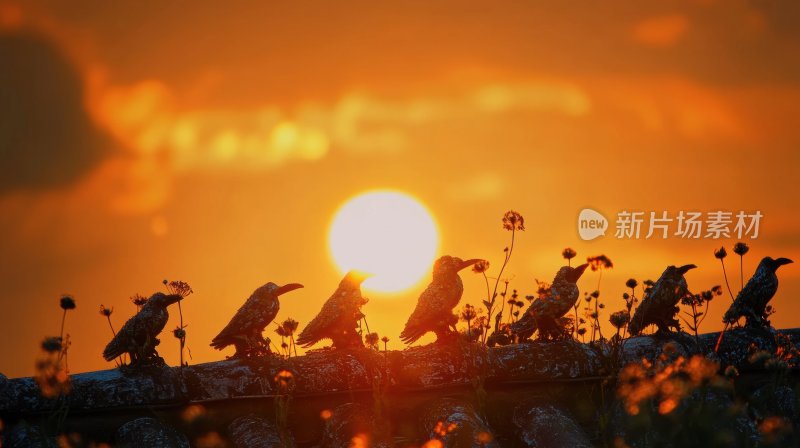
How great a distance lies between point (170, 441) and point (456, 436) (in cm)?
267

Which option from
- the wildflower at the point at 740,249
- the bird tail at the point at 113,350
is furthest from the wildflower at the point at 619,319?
the bird tail at the point at 113,350

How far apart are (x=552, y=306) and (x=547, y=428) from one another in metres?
2.28

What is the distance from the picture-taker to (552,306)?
10938mm

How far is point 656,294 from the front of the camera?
11.3 metres

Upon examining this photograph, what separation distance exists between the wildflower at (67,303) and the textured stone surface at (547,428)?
14.8ft

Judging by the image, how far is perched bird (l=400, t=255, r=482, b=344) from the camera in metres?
10.2

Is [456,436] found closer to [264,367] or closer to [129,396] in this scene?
[264,367]

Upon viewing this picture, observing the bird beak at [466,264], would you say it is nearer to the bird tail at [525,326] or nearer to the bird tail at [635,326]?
the bird tail at [525,326]

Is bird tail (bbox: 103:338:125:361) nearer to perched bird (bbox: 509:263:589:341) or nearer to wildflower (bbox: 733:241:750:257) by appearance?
perched bird (bbox: 509:263:589:341)

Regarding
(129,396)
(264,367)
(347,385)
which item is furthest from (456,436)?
(129,396)

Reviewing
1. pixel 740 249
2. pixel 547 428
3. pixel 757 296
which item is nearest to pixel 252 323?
pixel 547 428

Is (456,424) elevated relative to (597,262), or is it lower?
lower

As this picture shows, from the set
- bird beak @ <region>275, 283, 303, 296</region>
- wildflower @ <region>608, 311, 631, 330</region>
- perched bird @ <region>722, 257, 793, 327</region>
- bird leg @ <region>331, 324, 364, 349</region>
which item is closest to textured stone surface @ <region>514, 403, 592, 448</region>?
wildflower @ <region>608, 311, 631, 330</region>

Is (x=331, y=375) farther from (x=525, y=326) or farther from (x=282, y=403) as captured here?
(x=525, y=326)
